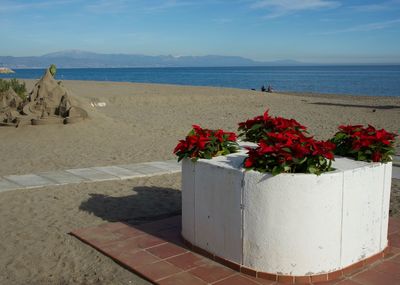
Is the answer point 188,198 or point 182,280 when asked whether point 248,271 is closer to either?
point 182,280

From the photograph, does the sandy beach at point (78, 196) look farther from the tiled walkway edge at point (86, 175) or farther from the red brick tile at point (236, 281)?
the red brick tile at point (236, 281)

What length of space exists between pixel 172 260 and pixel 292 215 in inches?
54.1

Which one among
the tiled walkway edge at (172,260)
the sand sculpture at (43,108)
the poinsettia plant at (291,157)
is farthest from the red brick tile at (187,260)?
the sand sculpture at (43,108)

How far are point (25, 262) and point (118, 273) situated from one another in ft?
3.47

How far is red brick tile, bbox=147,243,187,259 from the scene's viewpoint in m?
4.69

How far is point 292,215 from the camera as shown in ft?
12.6

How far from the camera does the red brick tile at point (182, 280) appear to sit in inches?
158

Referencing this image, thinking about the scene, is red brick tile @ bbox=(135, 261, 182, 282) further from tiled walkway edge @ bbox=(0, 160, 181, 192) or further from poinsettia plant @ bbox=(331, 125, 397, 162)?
tiled walkway edge @ bbox=(0, 160, 181, 192)

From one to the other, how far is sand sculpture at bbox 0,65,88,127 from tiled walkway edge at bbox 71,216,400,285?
867 cm

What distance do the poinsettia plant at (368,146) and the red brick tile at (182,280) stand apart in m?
1.96

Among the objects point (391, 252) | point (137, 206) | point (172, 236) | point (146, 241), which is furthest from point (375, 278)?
point (137, 206)

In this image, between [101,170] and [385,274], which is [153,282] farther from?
[101,170]

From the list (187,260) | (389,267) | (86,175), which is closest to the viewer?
(389,267)

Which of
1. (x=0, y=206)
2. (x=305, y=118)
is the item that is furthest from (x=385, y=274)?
(x=305, y=118)
